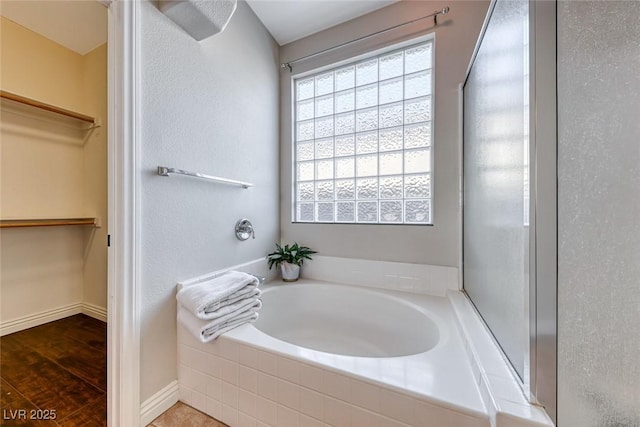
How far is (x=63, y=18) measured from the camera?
182 cm

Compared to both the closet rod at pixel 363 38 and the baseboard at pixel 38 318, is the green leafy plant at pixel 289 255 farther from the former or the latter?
the baseboard at pixel 38 318

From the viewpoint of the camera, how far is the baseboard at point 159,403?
3.64 feet

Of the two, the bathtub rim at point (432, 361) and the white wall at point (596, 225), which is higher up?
the white wall at point (596, 225)

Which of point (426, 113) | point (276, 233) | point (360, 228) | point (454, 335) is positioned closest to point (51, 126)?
point (276, 233)

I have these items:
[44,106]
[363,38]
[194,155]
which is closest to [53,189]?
[44,106]

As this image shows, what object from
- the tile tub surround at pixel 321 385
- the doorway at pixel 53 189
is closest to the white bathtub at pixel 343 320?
the tile tub surround at pixel 321 385

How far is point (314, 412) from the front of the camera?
885mm

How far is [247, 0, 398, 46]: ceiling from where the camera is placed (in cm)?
179

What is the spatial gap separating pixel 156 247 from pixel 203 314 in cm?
41

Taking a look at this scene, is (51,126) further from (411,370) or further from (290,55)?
(411,370)

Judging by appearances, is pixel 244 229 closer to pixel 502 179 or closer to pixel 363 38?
pixel 502 179

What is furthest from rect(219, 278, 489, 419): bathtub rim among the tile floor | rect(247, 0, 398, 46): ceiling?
rect(247, 0, 398, 46): ceiling

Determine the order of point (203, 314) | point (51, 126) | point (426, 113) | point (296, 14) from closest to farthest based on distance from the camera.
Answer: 1. point (203, 314)
2. point (426, 113)
3. point (296, 14)
4. point (51, 126)

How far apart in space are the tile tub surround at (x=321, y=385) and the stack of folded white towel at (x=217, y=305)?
0.06m
